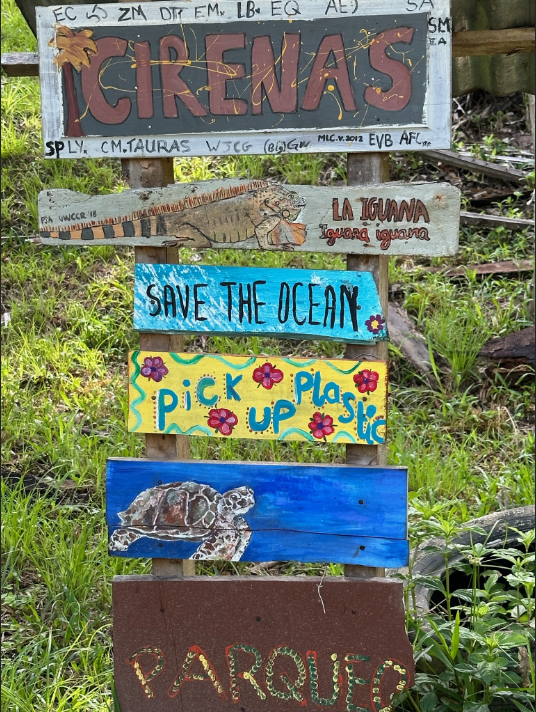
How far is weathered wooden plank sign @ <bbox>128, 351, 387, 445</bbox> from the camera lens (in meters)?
Result: 2.54

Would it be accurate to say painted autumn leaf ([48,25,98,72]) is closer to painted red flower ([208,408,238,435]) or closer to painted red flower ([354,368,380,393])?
painted red flower ([208,408,238,435])

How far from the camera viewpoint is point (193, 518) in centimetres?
267

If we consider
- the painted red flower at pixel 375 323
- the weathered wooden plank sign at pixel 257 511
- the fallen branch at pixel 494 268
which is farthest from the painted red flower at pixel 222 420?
the fallen branch at pixel 494 268

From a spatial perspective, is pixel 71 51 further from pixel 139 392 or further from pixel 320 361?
pixel 320 361

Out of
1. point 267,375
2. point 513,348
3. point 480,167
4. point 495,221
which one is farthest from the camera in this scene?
point 480,167

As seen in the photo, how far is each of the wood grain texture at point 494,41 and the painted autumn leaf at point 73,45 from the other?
1304mm

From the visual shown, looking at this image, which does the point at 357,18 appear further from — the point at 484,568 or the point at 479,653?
the point at 484,568

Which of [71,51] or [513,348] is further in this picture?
[513,348]

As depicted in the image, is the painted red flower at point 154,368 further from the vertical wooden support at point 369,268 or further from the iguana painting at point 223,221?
the vertical wooden support at point 369,268

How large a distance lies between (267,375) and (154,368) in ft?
1.27

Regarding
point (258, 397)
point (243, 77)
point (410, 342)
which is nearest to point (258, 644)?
point (258, 397)

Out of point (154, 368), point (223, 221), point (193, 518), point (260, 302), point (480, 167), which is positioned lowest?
point (193, 518)

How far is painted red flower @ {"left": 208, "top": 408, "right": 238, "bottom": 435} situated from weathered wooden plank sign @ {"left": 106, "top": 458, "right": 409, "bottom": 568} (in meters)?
0.13

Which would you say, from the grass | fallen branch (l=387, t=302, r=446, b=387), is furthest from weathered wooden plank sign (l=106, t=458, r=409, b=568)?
fallen branch (l=387, t=302, r=446, b=387)
